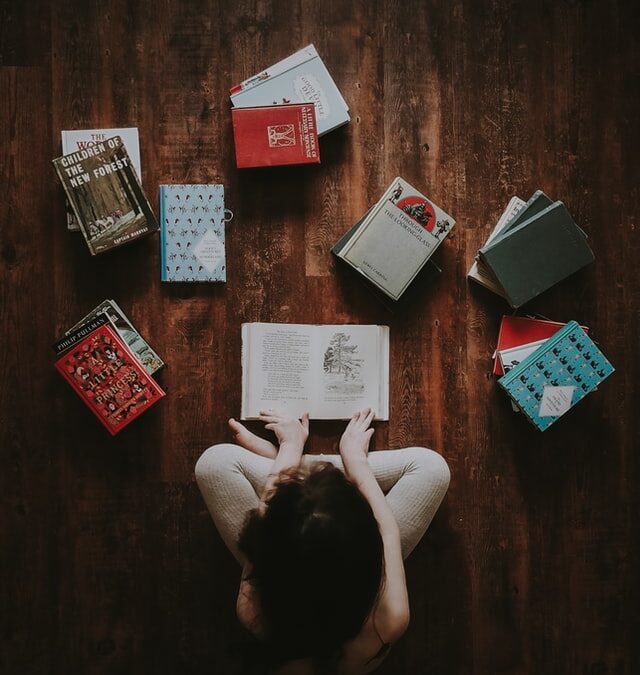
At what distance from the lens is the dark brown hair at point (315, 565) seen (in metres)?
1.04

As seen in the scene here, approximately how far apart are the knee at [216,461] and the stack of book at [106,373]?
0.20 metres

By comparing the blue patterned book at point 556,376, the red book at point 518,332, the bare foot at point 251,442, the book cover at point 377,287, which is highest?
the book cover at point 377,287

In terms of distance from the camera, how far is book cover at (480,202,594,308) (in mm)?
1503

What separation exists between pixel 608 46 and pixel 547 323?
813 mm

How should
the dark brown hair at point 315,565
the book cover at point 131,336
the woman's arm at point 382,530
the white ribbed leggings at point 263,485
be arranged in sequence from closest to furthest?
the dark brown hair at point 315,565, the woman's arm at point 382,530, the white ribbed leggings at point 263,485, the book cover at point 131,336

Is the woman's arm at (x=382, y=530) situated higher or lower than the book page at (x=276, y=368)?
lower

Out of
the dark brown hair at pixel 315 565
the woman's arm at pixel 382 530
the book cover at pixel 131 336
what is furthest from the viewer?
the book cover at pixel 131 336

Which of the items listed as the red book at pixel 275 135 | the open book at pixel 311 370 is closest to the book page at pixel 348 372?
the open book at pixel 311 370

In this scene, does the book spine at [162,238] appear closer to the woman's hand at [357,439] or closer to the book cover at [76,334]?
the book cover at [76,334]

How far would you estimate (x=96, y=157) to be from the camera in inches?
58.2

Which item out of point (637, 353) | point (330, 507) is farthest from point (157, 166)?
point (637, 353)

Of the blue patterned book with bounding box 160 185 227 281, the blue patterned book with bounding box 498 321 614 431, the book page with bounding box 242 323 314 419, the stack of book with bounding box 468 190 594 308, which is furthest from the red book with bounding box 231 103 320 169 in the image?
the blue patterned book with bounding box 498 321 614 431

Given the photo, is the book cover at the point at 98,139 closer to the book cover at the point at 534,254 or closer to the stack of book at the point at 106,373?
the stack of book at the point at 106,373

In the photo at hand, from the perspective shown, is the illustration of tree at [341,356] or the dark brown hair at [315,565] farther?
the illustration of tree at [341,356]
